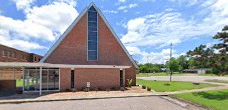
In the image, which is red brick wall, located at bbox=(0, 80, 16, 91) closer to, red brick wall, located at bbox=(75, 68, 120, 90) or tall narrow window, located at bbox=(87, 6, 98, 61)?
Answer: red brick wall, located at bbox=(75, 68, 120, 90)

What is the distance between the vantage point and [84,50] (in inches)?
1245

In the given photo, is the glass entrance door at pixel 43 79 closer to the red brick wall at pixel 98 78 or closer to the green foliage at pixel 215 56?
the red brick wall at pixel 98 78

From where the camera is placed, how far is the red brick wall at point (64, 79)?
25.7 m

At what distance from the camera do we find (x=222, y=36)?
23.4 m

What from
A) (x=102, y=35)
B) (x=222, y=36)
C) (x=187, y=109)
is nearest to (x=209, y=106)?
(x=187, y=109)

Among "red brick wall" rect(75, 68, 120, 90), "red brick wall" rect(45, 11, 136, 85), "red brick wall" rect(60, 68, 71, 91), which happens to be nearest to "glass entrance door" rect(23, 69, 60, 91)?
"red brick wall" rect(60, 68, 71, 91)

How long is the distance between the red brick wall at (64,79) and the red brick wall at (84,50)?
490 centimetres

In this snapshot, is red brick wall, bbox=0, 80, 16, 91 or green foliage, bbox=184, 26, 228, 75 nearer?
green foliage, bbox=184, 26, 228, 75

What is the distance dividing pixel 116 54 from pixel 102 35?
131 inches

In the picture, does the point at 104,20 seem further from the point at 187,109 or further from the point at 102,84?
the point at 187,109

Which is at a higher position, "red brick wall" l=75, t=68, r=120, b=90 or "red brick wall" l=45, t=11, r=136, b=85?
"red brick wall" l=45, t=11, r=136, b=85

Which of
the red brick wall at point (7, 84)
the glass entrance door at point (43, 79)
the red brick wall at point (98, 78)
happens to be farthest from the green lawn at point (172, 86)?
the red brick wall at point (7, 84)

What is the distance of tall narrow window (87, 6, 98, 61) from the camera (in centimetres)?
3192

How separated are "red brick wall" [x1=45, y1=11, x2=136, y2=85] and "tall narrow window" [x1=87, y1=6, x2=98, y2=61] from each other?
55 cm
